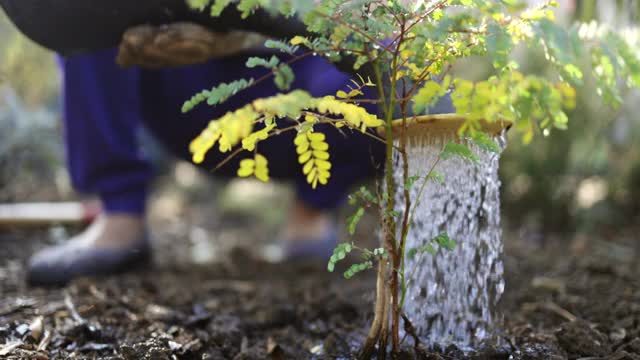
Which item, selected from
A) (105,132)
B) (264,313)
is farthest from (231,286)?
(105,132)

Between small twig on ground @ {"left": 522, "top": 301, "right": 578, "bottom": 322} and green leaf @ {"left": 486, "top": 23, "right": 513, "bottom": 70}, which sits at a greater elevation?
green leaf @ {"left": 486, "top": 23, "right": 513, "bottom": 70}

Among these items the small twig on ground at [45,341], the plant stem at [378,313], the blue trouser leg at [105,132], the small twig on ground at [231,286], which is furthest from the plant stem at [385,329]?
the blue trouser leg at [105,132]

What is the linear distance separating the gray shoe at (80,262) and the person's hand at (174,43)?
878 mm

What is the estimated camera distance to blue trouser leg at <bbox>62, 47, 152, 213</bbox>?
8.23 ft

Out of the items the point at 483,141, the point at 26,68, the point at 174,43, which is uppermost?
the point at 26,68

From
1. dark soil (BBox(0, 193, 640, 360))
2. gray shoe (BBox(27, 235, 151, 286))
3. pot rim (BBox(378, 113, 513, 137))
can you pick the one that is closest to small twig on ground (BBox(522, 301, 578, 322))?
dark soil (BBox(0, 193, 640, 360))

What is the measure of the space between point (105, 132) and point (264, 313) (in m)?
1.12

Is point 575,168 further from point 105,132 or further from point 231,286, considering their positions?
point 105,132

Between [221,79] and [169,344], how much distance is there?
1.23 m

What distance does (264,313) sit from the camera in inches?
73.8

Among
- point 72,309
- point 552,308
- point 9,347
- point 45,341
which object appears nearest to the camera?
point 9,347

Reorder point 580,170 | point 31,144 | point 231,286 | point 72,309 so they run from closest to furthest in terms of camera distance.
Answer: point 72,309 → point 231,286 → point 580,170 → point 31,144

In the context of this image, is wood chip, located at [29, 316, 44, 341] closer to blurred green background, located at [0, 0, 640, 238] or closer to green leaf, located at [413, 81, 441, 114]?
green leaf, located at [413, 81, 441, 114]

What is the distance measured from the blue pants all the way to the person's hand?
1.95ft
